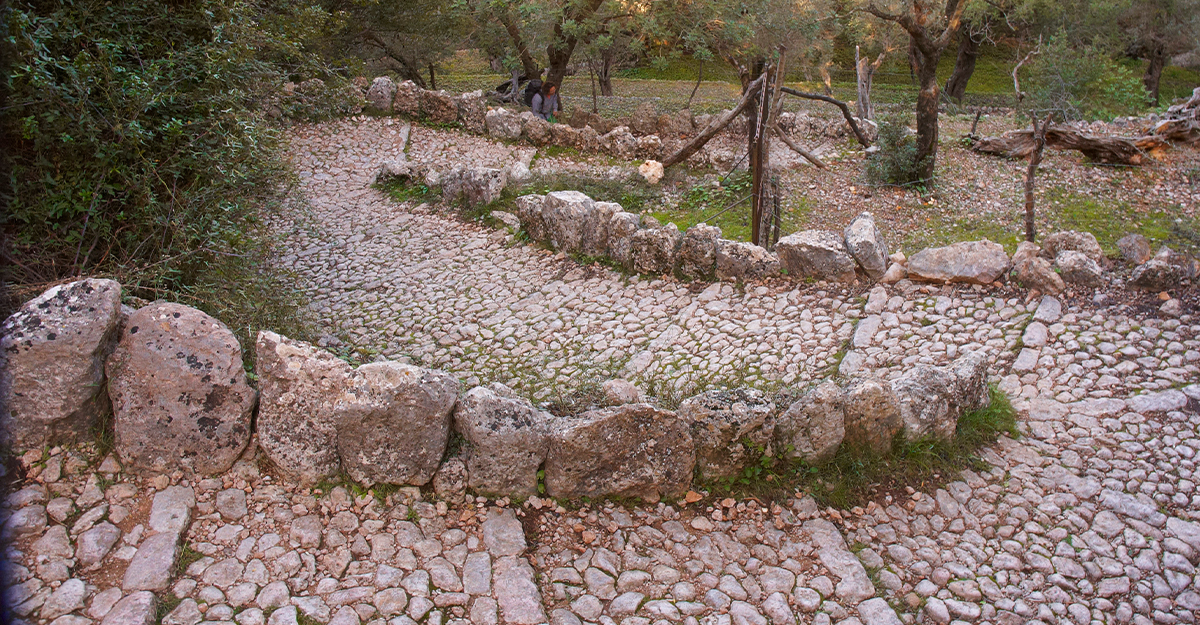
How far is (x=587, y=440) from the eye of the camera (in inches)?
188

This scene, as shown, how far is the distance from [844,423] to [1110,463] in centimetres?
197

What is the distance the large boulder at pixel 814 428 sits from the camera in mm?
5164

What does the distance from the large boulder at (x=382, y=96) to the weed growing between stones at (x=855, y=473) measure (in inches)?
508

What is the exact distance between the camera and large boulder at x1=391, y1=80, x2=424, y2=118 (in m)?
15.5

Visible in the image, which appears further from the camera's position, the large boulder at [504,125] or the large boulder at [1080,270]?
the large boulder at [504,125]

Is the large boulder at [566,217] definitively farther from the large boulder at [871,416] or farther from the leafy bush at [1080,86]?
the leafy bush at [1080,86]

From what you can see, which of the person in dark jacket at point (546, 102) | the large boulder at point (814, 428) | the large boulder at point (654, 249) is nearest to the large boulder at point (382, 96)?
the person in dark jacket at point (546, 102)

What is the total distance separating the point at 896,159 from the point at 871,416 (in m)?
8.44

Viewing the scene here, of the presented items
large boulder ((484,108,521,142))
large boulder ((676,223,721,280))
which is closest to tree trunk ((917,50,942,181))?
large boulder ((676,223,721,280))

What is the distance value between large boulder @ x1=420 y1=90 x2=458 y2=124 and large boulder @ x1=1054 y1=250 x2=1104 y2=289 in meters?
11.8

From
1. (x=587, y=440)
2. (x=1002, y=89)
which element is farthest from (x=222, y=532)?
(x=1002, y=89)

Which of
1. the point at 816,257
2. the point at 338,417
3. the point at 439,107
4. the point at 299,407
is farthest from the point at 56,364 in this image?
the point at 439,107

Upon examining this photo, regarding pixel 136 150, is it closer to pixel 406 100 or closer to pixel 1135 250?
pixel 1135 250

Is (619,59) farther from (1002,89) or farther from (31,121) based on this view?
(31,121)
